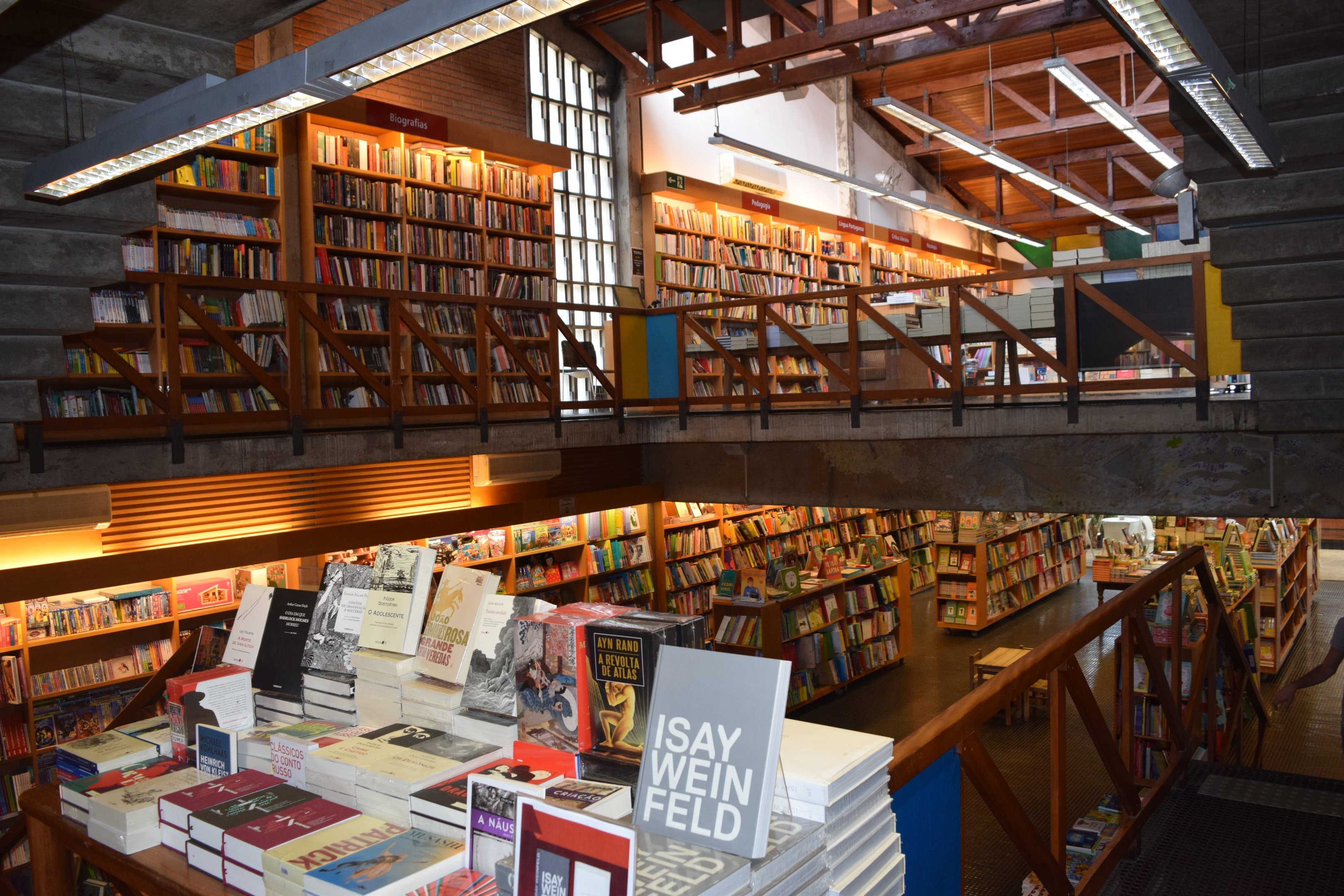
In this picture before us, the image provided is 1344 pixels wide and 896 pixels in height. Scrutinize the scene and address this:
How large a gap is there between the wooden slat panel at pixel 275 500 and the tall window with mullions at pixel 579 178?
3.33 metres

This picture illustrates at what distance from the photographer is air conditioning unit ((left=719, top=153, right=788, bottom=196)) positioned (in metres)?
12.1

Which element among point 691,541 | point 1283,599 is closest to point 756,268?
point 691,541

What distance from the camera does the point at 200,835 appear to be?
186cm

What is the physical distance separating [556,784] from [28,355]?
3642 mm

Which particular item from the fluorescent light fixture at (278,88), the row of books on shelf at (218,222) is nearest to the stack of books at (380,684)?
the fluorescent light fixture at (278,88)

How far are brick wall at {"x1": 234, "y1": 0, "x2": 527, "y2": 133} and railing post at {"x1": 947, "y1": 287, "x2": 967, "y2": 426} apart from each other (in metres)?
4.44

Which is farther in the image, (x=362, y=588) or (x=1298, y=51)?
(x=1298, y=51)

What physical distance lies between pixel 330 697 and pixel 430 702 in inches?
16.9

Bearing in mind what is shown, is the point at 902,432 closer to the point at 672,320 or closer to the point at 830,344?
the point at 830,344

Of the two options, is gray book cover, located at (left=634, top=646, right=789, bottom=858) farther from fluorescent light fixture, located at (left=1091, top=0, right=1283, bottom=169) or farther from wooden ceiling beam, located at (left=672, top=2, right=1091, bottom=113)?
wooden ceiling beam, located at (left=672, top=2, right=1091, bottom=113)

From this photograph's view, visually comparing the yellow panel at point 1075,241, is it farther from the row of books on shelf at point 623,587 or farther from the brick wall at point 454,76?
the row of books on shelf at point 623,587

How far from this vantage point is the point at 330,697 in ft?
8.08

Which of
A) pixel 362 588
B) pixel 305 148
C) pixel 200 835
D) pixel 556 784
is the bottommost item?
pixel 200 835

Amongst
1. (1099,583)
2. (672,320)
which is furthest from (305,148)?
(1099,583)
